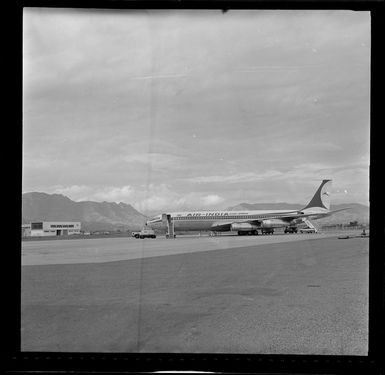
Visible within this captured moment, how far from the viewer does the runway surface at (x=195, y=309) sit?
281 cm

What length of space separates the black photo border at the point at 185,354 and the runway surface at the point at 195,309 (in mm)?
99

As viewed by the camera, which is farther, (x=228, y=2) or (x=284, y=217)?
(x=284, y=217)

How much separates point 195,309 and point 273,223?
21278 mm

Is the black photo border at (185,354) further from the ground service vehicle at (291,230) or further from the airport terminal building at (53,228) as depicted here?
the ground service vehicle at (291,230)

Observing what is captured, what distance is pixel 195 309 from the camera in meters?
4.14

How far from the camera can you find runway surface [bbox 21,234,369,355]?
9.21 ft

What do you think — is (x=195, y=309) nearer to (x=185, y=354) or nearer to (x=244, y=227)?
(x=185, y=354)

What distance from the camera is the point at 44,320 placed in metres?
3.56

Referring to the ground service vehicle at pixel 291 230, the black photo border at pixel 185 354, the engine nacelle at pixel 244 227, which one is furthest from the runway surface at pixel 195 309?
the ground service vehicle at pixel 291 230

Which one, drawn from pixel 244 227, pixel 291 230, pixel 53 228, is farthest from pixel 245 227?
pixel 53 228
